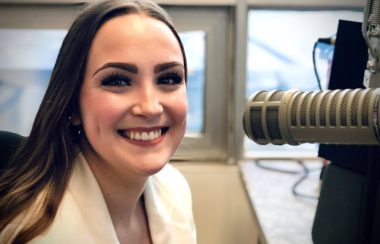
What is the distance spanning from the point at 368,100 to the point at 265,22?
1347 mm

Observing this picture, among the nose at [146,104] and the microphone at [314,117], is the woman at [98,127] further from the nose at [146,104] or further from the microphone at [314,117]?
the microphone at [314,117]

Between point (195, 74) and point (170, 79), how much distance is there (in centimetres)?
98

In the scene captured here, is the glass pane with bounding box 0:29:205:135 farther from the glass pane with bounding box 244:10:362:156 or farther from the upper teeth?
the upper teeth

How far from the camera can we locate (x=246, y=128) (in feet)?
2.28

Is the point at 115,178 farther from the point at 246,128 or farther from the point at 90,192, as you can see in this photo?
the point at 246,128

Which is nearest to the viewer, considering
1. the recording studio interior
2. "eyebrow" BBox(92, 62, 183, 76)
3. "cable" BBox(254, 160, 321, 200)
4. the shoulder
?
"eyebrow" BBox(92, 62, 183, 76)

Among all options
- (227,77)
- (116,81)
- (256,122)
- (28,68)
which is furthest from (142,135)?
(28,68)

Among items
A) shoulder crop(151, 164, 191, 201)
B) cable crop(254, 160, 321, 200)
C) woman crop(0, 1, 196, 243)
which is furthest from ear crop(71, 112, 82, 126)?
cable crop(254, 160, 321, 200)

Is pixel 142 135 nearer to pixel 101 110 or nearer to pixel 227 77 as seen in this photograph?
pixel 101 110

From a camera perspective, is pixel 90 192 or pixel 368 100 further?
pixel 90 192

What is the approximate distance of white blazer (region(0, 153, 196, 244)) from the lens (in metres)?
0.86

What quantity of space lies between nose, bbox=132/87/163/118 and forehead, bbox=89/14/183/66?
0.22ft

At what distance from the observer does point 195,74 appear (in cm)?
187

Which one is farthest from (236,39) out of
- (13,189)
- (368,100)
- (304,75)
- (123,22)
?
(368,100)
